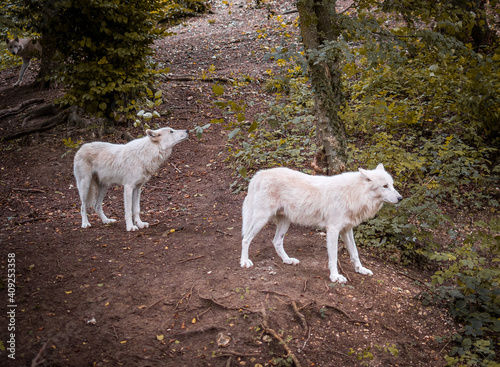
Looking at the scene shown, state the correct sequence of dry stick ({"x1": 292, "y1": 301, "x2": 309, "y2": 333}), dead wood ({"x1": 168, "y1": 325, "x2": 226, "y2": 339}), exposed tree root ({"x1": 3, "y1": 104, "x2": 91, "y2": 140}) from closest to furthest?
1. dead wood ({"x1": 168, "y1": 325, "x2": 226, "y2": 339})
2. dry stick ({"x1": 292, "y1": 301, "x2": 309, "y2": 333})
3. exposed tree root ({"x1": 3, "y1": 104, "x2": 91, "y2": 140})

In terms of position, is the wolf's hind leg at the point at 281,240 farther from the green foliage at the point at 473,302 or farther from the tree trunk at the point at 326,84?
the tree trunk at the point at 326,84

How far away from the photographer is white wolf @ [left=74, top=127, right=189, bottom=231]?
6953 millimetres

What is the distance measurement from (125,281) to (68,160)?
5972 mm

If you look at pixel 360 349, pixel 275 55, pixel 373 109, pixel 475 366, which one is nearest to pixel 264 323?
pixel 360 349

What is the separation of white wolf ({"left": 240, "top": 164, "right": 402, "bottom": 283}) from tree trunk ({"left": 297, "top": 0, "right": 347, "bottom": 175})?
1.99 meters

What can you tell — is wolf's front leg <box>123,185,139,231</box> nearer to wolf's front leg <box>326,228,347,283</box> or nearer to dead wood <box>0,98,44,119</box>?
wolf's front leg <box>326,228,347,283</box>

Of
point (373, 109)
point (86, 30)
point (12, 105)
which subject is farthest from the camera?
point (12, 105)

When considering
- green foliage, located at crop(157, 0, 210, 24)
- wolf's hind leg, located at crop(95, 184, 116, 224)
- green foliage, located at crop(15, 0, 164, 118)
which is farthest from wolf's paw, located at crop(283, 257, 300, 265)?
green foliage, located at crop(157, 0, 210, 24)

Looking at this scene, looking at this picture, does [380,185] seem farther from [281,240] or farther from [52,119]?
[52,119]

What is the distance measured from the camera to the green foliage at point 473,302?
443 centimetres

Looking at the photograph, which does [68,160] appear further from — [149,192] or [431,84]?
[431,84]

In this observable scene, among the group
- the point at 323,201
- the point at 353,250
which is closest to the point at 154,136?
the point at 323,201

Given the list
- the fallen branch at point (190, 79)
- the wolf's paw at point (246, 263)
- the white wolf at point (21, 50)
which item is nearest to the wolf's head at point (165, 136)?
the wolf's paw at point (246, 263)

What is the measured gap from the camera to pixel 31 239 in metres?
6.33
